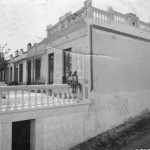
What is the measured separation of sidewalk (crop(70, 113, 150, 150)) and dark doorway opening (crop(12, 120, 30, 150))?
1981mm

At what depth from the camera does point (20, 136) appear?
6.46 meters

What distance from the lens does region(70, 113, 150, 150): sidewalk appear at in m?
6.52

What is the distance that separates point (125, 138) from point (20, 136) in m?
4.83

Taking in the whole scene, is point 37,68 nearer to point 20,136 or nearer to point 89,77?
point 89,77

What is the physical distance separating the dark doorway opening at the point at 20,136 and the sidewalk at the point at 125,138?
198 centimetres

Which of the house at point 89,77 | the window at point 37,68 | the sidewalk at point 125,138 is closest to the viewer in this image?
the house at point 89,77

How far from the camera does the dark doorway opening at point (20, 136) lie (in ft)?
20.6

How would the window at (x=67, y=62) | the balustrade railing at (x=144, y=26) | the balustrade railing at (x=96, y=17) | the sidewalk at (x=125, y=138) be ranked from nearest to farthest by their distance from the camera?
the sidewalk at (x=125, y=138), the balustrade railing at (x=96, y=17), the window at (x=67, y=62), the balustrade railing at (x=144, y=26)

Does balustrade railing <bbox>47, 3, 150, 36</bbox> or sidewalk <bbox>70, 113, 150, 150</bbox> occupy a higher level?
balustrade railing <bbox>47, 3, 150, 36</bbox>

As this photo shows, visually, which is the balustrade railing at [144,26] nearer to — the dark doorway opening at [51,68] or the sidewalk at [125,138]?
the sidewalk at [125,138]

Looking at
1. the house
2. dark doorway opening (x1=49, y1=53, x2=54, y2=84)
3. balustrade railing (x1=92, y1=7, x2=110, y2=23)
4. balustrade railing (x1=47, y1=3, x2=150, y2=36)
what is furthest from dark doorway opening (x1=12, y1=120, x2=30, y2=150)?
balustrade railing (x1=92, y1=7, x2=110, y2=23)

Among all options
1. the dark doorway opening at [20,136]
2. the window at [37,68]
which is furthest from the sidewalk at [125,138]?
the window at [37,68]

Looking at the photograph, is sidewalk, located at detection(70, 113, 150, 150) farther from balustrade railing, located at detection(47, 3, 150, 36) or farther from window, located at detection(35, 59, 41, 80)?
window, located at detection(35, 59, 41, 80)

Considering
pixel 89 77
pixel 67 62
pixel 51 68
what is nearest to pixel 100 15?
pixel 67 62
